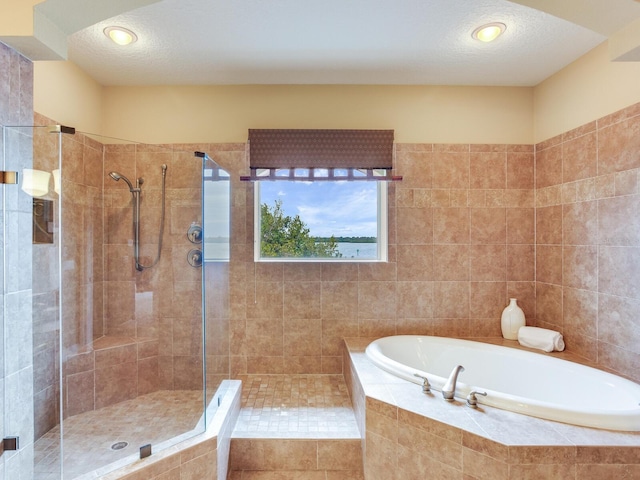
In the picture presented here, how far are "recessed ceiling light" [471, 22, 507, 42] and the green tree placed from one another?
1.69 metres

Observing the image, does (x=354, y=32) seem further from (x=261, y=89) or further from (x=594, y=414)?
(x=594, y=414)

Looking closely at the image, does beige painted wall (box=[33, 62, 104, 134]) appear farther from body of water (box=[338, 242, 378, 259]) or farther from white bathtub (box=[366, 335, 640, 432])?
white bathtub (box=[366, 335, 640, 432])

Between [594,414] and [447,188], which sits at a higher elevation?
[447,188]

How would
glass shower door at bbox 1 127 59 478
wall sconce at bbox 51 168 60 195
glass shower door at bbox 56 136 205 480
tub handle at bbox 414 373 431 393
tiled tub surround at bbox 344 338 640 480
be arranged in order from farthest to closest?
glass shower door at bbox 56 136 205 480 < tub handle at bbox 414 373 431 393 < wall sconce at bbox 51 168 60 195 < glass shower door at bbox 1 127 59 478 < tiled tub surround at bbox 344 338 640 480

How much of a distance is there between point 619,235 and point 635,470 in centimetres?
129

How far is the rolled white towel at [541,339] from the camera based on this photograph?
2271 mm

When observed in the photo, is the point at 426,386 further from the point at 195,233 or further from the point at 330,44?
the point at 330,44

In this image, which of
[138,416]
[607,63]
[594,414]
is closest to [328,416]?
[138,416]

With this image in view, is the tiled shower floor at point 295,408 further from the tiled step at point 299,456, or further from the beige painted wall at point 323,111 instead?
the beige painted wall at point 323,111

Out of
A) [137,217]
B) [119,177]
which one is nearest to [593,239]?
[137,217]

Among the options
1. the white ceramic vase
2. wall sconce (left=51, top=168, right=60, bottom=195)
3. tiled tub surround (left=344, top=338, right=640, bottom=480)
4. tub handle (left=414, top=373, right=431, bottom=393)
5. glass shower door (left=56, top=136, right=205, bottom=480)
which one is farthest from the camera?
the white ceramic vase

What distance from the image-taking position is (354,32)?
194 cm

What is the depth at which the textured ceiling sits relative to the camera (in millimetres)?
1749

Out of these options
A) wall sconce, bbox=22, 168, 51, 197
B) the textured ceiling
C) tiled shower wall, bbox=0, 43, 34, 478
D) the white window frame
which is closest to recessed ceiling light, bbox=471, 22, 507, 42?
the textured ceiling
